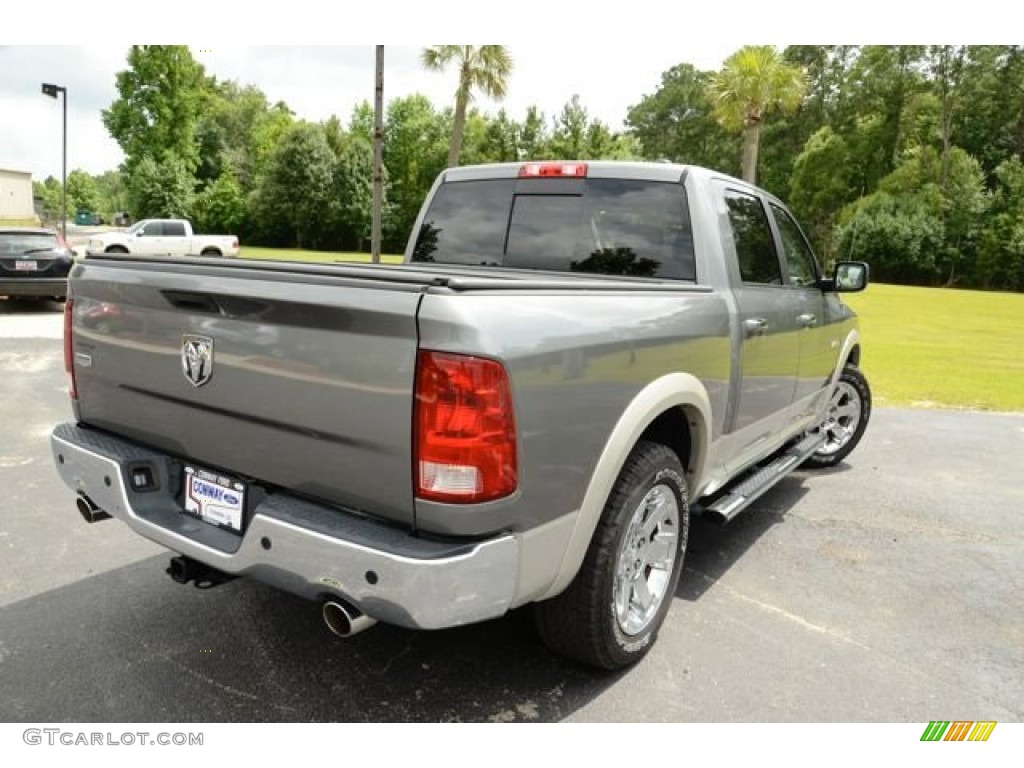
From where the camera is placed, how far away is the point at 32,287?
1300 cm

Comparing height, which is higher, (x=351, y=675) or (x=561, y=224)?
(x=561, y=224)

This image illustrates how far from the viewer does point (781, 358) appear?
4148mm

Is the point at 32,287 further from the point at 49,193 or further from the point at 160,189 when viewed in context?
the point at 49,193

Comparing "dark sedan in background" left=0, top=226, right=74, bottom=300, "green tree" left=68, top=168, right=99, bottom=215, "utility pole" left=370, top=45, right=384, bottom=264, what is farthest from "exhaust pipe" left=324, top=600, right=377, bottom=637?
"green tree" left=68, top=168, right=99, bottom=215

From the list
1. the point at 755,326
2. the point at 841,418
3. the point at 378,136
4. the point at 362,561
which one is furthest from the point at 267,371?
the point at 378,136

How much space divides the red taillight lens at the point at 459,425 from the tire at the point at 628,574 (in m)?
0.75

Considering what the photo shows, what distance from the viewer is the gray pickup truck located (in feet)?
6.73

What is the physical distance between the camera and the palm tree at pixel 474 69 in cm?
2202

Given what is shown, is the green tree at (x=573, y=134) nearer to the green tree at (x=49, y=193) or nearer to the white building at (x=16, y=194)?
the white building at (x=16, y=194)

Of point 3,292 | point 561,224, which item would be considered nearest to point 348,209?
point 3,292

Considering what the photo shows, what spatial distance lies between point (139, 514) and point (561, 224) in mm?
2389

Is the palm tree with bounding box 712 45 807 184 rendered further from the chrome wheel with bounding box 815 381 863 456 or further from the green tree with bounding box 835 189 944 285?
the green tree with bounding box 835 189 944 285

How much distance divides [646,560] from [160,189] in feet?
187
